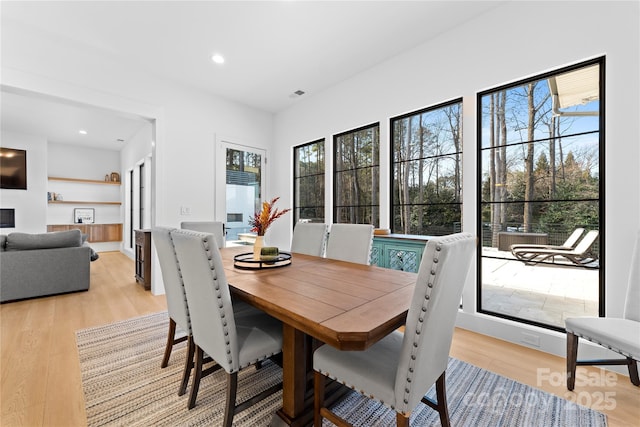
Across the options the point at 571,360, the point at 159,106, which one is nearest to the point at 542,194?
→ the point at 571,360

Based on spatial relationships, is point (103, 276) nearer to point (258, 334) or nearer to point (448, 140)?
point (258, 334)

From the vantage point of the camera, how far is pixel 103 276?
4676 mm

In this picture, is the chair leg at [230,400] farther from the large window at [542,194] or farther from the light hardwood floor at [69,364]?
the large window at [542,194]

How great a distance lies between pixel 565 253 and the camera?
7.14ft

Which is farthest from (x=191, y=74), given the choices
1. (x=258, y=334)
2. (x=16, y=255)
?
(x=258, y=334)

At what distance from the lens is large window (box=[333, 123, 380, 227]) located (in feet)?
11.5

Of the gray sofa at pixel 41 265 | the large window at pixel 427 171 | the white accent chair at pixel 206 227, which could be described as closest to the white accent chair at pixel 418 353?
the large window at pixel 427 171

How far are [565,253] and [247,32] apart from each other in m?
3.50

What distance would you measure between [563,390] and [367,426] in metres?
1.30

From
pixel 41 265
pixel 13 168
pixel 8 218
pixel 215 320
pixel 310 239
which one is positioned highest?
pixel 13 168

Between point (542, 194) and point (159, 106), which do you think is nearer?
point (542, 194)

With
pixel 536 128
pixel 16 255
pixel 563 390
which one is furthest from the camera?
pixel 16 255

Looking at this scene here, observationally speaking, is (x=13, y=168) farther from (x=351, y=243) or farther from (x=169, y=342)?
(x=351, y=243)

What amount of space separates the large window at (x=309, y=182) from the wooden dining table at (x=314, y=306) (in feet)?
7.75
